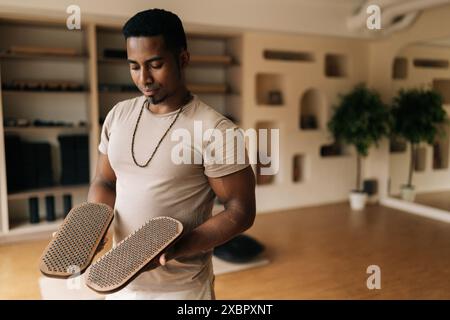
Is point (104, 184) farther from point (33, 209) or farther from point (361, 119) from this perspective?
point (361, 119)

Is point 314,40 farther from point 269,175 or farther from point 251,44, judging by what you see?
point 269,175

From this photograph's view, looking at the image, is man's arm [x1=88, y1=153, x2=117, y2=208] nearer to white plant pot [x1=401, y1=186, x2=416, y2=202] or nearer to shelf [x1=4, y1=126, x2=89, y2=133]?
shelf [x1=4, y1=126, x2=89, y2=133]

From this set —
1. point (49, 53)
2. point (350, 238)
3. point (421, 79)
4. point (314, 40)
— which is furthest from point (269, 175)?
point (49, 53)

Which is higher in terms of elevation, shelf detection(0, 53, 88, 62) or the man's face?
shelf detection(0, 53, 88, 62)

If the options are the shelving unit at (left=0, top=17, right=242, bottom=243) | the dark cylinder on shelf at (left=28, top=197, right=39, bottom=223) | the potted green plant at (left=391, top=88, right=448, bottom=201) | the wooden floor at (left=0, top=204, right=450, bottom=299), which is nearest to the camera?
the wooden floor at (left=0, top=204, right=450, bottom=299)

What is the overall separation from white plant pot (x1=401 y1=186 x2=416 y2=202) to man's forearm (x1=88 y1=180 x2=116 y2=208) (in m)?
4.43

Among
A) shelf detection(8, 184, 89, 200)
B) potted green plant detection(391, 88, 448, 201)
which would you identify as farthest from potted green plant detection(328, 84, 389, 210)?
shelf detection(8, 184, 89, 200)

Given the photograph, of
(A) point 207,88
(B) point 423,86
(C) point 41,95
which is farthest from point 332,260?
(C) point 41,95

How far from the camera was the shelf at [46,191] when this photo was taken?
357 centimetres

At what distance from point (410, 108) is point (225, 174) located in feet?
13.7

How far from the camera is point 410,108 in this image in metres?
4.59

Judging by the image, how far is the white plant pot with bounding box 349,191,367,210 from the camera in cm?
482

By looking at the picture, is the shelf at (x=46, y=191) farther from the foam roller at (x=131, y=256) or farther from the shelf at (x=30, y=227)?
the foam roller at (x=131, y=256)

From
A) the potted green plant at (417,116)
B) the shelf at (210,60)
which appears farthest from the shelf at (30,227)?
the potted green plant at (417,116)
